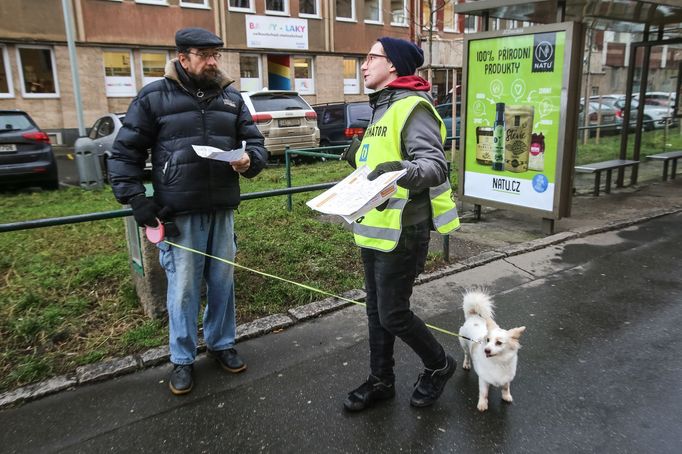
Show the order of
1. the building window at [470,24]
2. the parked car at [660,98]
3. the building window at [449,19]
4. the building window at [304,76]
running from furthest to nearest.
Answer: the building window at [470,24] < the building window at [449,19] < the building window at [304,76] < the parked car at [660,98]

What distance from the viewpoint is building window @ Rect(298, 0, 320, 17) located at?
2555 centimetres

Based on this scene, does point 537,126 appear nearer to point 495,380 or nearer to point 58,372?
point 495,380

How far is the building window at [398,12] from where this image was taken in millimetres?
28795

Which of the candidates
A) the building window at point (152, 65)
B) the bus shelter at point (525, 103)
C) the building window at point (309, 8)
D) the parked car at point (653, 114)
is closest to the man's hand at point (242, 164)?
the bus shelter at point (525, 103)

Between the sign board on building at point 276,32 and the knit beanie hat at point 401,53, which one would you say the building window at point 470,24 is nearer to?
the sign board on building at point 276,32

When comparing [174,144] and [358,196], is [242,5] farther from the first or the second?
[358,196]

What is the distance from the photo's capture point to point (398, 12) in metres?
29.2

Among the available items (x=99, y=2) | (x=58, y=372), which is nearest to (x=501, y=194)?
(x=58, y=372)

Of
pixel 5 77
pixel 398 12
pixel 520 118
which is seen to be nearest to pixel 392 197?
pixel 520 118

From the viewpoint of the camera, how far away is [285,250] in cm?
564

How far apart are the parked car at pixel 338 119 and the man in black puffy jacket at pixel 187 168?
425 inches

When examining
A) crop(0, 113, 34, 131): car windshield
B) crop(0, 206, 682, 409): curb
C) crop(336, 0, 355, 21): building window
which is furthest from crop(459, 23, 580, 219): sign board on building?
crop(336, 0, 355, 21): building window

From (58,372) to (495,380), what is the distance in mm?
2728

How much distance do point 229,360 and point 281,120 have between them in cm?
962
